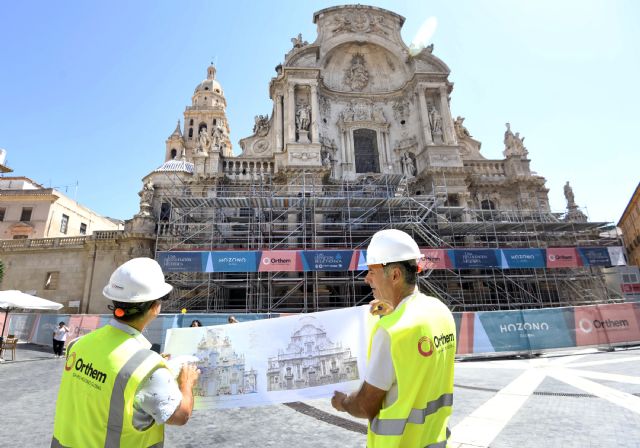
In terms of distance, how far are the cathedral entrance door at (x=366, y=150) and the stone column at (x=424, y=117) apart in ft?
11.5

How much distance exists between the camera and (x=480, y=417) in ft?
16.8

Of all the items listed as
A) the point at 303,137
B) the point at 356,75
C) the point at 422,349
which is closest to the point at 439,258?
the point at 303,137

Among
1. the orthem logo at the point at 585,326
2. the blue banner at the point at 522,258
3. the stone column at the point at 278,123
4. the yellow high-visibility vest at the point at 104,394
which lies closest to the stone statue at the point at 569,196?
the blue banner at the point at 522,258

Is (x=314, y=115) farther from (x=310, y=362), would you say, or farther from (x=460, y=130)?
(x=310, y=362)

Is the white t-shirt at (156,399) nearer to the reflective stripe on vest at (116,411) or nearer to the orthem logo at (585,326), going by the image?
the reflective stripe on vest at (116,411)

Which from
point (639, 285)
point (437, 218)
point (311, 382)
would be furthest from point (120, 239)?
point (639, 285)

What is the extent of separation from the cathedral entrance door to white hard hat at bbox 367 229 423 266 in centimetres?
2379

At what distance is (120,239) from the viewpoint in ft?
66.4

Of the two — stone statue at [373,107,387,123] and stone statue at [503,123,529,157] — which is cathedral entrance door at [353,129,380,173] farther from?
stone statue at [503,123,529,157]

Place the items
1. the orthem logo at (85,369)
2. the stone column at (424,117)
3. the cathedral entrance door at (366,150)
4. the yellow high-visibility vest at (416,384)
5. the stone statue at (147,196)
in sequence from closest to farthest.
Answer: the yellow high-visibility vest at (416,384)
the orthem logo at (85,369)
the stone statue at (147,196)
the stone column at (424,117)
the cathedral entrance door at (366,150)

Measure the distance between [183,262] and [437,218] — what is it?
13.4 metres

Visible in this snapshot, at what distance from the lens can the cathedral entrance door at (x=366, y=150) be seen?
25.7 meters

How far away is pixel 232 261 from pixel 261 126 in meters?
13.6

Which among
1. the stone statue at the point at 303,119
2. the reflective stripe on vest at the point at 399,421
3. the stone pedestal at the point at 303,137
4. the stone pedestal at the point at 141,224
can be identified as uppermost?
the stone statue at the point at 303,119
